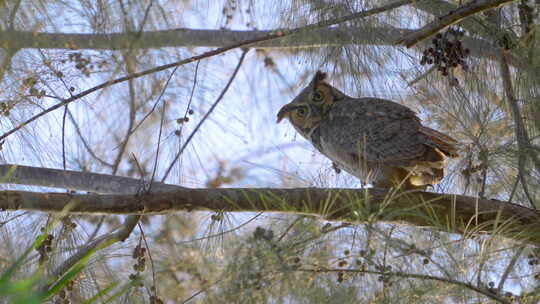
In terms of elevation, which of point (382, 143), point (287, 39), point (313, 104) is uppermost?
point (287, 39)

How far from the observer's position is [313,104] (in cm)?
261

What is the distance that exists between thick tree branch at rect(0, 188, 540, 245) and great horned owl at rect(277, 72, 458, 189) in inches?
9.2

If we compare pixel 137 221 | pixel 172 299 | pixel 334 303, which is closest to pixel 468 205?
pixel 334 303

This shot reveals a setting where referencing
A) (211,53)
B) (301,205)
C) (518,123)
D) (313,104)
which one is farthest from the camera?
(313,104)

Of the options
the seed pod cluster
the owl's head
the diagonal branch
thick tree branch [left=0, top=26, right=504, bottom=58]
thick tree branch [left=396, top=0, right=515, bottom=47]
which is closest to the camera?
thick tree branch [left=396, top=0, right=515, bottom=47]

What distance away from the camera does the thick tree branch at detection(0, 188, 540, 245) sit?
1.66 meters

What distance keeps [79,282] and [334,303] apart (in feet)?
2.80

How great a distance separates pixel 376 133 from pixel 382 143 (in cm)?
5

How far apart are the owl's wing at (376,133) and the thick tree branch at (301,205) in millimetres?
261

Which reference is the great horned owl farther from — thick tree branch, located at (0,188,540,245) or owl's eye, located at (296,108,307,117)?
thick tree branch, located at (0,188,540,245)

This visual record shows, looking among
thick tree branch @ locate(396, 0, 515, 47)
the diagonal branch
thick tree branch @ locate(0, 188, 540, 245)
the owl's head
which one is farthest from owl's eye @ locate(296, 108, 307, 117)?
thick tree branch @ locate(396, 0, 515, 47)

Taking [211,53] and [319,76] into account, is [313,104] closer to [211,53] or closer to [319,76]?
[319,76]

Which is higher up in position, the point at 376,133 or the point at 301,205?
the point at 376,133

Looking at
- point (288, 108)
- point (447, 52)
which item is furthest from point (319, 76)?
point (447, 52)
